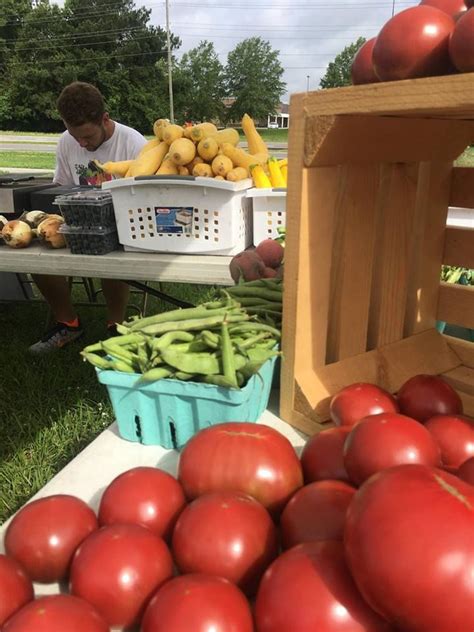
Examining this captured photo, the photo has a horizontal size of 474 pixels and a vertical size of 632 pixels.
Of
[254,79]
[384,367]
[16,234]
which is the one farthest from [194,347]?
[254,79]

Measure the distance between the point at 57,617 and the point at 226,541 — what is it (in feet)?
0.93

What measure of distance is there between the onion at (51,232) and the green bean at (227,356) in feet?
6.97

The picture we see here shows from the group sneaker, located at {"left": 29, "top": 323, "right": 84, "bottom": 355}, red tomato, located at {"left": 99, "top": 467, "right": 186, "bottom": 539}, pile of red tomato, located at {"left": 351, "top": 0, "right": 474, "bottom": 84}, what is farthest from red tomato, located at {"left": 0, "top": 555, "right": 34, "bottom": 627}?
sneaker, located at {"left": 29, "top": 323, "right": 84, "bottom": 355}

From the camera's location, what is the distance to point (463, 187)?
182 cm

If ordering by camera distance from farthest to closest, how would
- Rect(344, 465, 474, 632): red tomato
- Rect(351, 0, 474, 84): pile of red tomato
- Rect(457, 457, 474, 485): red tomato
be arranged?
Rect(351, 0, 474, 84): pile of red tomato → Rect(457, 457, 474, 485): red tomato → Rect(344, 465, 474, 632): red tomato

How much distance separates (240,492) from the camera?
1045 mm

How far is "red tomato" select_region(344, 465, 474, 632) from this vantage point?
0.68 meters

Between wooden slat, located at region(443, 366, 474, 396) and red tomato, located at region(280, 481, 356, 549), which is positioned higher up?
red tomato, located at region(280, 481, 356, 549)

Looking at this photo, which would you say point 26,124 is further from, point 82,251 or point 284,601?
point 284,601

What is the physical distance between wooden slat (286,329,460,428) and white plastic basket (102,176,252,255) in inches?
56.0

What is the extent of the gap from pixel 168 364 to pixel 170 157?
2.07 m

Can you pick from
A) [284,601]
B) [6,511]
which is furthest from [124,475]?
[6,511]

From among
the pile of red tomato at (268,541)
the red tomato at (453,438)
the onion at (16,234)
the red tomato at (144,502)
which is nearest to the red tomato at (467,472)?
the pile of red tomato at (268,541)

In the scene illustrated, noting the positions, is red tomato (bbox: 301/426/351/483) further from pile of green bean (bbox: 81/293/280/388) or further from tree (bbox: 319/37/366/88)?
tree (bbox: 319/37/366/88)
